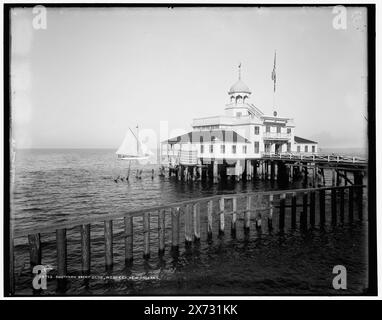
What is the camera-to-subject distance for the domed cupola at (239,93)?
47.5 m

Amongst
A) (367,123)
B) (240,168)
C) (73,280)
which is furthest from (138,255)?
(240,168)

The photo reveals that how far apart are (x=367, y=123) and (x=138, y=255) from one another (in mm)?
9731

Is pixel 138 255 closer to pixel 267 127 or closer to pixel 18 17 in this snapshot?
pixel 18 17

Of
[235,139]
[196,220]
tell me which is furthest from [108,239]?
[235,139]

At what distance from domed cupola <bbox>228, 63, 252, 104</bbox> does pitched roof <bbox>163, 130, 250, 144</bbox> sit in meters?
8.44

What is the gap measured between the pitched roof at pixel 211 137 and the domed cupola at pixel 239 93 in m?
8.44

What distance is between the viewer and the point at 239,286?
1194 centimetres

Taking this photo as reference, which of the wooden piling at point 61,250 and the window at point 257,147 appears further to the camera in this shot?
the window at point 257,147

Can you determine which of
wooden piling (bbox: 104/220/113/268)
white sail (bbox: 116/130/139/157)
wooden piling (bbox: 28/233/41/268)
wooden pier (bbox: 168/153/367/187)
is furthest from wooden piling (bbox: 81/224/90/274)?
white sail (bbox: 116/130/139/157)

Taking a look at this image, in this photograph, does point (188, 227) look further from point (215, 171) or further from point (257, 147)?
point (257, 147)

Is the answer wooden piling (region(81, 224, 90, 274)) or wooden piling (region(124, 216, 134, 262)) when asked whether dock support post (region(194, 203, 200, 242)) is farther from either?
wooden piling (region(81, 224, 90, 274))

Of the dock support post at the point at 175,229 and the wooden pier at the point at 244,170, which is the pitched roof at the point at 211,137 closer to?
the wooden pier at the point at 244,170

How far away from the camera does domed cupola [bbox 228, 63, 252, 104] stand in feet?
156

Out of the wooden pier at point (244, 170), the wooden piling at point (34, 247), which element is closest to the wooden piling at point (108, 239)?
the wooden piling at point (34, 247)
